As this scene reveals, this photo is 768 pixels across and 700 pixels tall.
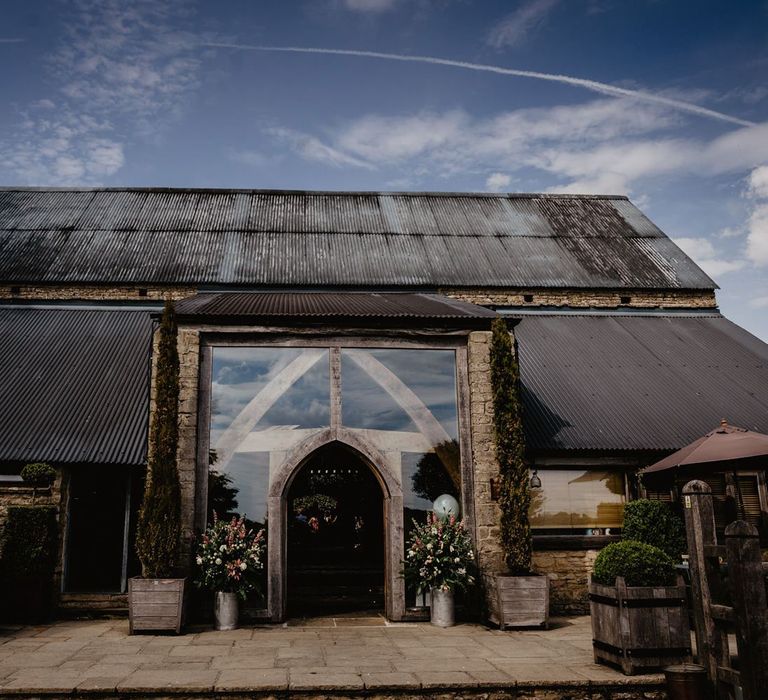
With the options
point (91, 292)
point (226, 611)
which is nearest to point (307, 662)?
point (226, 611)

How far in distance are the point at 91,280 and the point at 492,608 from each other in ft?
35.0

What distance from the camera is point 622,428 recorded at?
37.6 ft

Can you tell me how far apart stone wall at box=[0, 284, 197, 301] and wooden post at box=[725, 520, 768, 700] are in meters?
11.7

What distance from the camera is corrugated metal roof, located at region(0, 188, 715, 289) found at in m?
15.3

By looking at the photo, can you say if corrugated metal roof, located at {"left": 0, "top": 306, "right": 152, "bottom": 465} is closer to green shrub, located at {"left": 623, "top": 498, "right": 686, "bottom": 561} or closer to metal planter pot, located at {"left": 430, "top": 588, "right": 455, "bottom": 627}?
metal planter pot, located at {"left": 430, "top": 588, "right": 455, "bottom": 627}

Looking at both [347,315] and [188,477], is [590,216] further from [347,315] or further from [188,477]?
[188,477]

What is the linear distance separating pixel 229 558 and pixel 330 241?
936cm

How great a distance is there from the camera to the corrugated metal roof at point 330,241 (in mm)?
15273

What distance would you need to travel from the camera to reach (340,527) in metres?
15.5

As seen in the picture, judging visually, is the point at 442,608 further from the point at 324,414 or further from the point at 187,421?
the point at 187,421

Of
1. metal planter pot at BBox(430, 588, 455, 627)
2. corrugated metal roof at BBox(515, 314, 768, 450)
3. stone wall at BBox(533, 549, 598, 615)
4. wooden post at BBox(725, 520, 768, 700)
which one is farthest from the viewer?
corrugated metal roof at BBox(515, 314, 768, 450)

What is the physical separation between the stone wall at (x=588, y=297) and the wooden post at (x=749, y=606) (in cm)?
1005

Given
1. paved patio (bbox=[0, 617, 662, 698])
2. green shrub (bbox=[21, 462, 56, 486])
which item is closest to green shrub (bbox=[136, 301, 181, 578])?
paved patio (bbox=[0, 617, 662, 698])

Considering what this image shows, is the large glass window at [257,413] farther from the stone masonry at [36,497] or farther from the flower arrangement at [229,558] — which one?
the stone masonry at [36,497]
